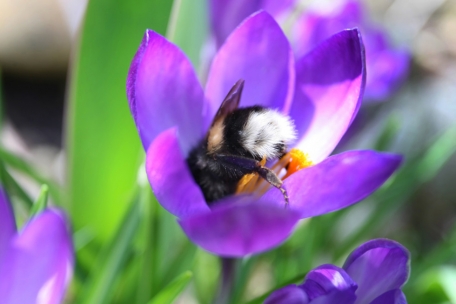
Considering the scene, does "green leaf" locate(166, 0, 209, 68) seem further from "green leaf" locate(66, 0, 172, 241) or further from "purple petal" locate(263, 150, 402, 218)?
"purple petal" locate(263, 150, 402, 218)

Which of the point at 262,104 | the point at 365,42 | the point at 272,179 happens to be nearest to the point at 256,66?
the point at 262,104

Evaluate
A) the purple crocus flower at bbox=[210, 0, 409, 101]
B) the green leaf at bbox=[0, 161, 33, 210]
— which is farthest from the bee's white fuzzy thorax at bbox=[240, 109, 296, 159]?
the green leaf at bbox=[0, 161, 33, 210]

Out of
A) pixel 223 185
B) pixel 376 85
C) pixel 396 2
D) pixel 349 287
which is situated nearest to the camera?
pixel 349 287

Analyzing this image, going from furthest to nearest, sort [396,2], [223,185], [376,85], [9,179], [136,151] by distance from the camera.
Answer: [396,2] < [376,85] < [136,151] < [9,179] < [223,185]

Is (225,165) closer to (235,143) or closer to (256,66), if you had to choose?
(235,143)

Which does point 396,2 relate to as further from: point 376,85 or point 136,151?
point 136,151

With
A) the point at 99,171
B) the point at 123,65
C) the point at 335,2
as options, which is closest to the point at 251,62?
the point at 123,65

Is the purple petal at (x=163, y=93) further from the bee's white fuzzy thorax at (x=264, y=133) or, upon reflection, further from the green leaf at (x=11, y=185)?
the green leaf at (x=11, y=185)
